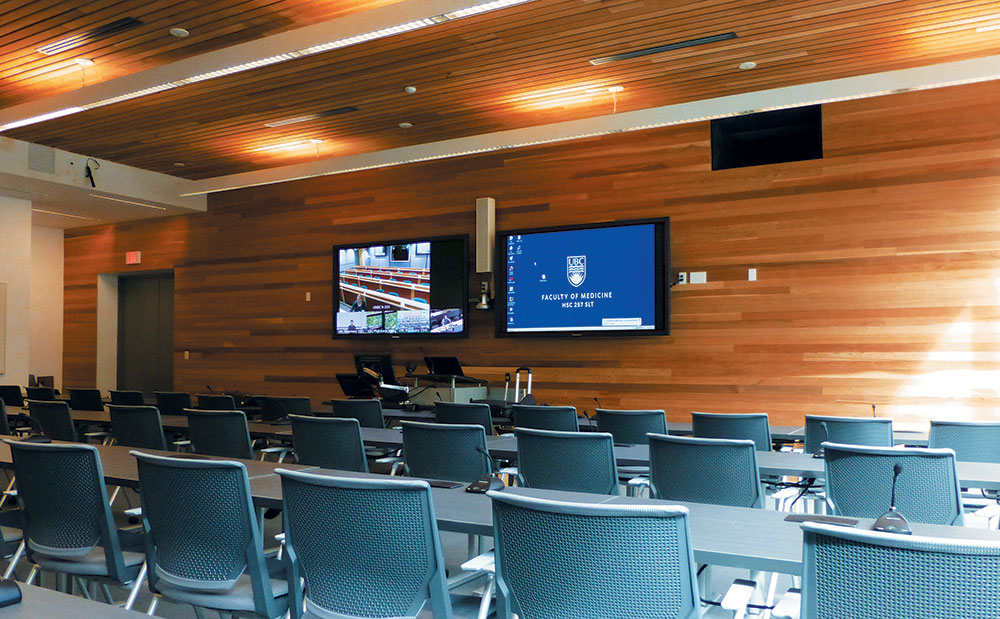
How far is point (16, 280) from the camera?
35.0 feet

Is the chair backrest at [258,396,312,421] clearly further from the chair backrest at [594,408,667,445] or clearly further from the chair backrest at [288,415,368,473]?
the chair backrest at [594,408,667,445]

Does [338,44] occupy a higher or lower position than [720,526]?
higher

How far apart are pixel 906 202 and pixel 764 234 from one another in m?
1.27

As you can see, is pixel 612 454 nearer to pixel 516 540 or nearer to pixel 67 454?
pixel 516 540

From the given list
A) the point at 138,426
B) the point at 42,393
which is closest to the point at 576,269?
the point at 138,426

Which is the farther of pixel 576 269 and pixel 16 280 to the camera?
pixel 16 280

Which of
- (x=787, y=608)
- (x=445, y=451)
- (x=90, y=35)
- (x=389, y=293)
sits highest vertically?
(x=90, y=35)

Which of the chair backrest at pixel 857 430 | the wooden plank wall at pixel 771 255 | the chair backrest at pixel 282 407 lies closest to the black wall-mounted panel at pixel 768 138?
the wooden plank wall at pixel 771 255

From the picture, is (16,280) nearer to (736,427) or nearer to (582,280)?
(582,280)

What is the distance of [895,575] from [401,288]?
28.4 feet

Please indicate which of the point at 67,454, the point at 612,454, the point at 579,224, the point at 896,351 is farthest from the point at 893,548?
the point at 579,224

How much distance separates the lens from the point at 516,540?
192 cm

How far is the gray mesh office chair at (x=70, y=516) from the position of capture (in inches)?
105

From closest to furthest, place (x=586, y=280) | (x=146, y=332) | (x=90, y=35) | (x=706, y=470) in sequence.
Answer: (x=706, y=470) → (x=90, y=35) → (x=586, y=280) → (x=146, y=332)
